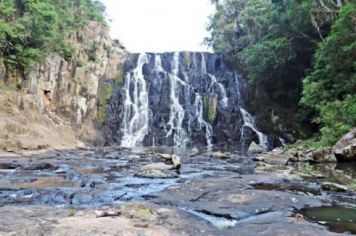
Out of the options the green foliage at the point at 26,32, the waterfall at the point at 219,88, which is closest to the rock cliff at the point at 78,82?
the green foliage at the point at 26,32

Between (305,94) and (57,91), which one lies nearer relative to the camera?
(305,94)

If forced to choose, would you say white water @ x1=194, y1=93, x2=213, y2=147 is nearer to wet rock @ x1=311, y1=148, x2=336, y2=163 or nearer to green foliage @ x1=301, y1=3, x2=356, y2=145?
green foliage @ x1=301, y1=3, x2=356, y2=145

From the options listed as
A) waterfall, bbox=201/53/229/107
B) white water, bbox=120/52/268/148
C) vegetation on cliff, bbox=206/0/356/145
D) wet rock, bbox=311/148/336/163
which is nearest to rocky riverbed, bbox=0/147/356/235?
wet rock, bbox=311/148/336/163

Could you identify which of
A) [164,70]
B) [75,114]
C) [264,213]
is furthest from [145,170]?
[164,70]

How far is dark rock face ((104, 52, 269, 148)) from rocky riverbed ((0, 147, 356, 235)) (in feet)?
67.3

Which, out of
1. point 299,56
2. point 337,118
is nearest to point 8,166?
point 337,118

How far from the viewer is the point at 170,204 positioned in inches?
253

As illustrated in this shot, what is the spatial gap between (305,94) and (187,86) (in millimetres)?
14687

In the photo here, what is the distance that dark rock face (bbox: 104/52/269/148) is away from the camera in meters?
31.4

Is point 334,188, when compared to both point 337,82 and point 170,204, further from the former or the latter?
point 337,82

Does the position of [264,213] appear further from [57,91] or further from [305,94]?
[57,91]

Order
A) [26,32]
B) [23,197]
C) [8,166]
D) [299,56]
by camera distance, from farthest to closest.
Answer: [299,56] < [26,32] < [8,166] < [23,197]

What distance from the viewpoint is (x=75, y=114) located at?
3164 centimetres

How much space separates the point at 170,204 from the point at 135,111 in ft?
88.8
